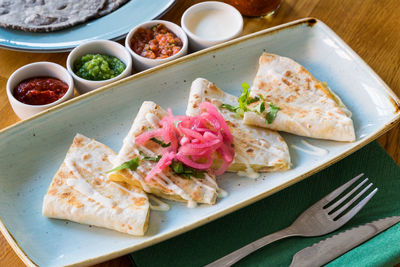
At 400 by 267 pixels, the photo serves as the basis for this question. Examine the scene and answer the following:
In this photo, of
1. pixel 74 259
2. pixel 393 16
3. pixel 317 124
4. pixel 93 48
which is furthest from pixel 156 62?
pixel 393 16

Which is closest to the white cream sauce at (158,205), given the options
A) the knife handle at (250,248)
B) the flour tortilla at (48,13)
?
the knife handle at (250,248)

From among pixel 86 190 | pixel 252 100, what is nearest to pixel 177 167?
pixel 86 190

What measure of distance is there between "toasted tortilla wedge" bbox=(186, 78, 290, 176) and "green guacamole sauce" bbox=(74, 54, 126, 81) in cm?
66

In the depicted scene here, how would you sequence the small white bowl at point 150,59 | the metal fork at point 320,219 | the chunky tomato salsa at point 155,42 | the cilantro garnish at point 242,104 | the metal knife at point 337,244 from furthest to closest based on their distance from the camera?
1. the chunky tomato salsa at point 155,42
2. the small white bowl at point 150,59
3. the cilantro garnish at point 242,104
4. the metal fork at point 320,219
5. the metal knife at point 337,244

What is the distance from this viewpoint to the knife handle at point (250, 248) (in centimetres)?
247

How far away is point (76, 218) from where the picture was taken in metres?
2.56

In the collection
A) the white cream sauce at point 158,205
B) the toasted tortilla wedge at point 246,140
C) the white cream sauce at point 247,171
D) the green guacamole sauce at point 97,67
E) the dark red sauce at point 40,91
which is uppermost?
the toasted tortilla wedge at point 246,140

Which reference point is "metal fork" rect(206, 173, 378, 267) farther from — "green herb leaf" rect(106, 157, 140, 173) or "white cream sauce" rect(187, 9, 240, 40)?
"white cream sauce" rect(187, 9, 240, 40)

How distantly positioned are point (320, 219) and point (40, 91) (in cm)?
220

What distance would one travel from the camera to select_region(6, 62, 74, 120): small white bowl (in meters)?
3.06

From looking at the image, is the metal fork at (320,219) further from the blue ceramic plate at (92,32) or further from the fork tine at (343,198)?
the blue ceramic plate at (92,32)

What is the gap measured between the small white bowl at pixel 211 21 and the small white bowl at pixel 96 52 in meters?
0.62

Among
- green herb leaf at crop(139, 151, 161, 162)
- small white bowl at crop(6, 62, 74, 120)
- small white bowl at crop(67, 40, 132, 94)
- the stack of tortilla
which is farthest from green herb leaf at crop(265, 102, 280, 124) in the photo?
the stack of tortilla

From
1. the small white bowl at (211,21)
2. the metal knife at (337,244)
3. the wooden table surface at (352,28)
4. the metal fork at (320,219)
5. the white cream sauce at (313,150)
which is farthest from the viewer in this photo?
the small white bowl at (211,21)
